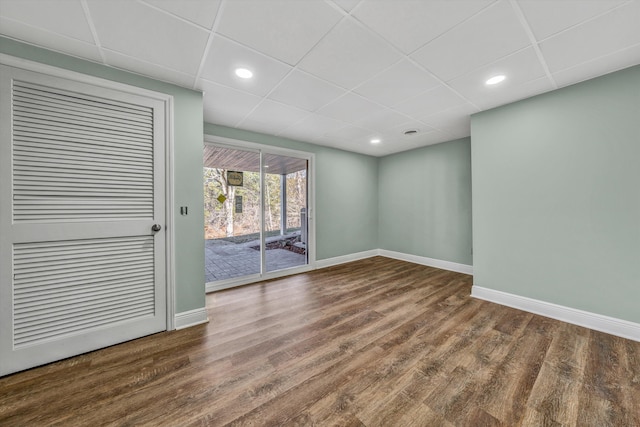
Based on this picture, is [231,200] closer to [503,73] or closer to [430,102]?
[430,102]

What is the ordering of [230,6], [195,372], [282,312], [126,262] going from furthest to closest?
[282,312]
[126,262]
[195,372]
[230,6]

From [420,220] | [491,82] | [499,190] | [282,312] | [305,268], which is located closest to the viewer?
[491,82]

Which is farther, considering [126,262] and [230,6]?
[126,262]

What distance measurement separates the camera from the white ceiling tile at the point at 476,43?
61.6 inches

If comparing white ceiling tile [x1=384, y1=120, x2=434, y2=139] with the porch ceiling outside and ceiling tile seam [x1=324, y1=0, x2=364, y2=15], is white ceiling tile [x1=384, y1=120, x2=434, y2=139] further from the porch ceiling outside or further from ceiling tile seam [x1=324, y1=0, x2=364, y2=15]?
ceiling tile seam [x1=324, y1=0, x2=364, y2=15]

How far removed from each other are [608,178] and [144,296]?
4.70m

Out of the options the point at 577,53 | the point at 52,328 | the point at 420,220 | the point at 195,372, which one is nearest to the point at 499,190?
the point at 577,53

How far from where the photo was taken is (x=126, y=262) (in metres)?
2.17

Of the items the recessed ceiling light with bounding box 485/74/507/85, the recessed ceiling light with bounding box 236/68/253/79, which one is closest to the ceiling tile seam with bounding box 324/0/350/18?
the recessed ceiling light with bounding box 236/68/253/79

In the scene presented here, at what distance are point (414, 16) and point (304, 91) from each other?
4.14 feet

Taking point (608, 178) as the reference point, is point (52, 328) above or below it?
below

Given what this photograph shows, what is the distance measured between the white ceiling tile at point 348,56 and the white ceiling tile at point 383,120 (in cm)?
93

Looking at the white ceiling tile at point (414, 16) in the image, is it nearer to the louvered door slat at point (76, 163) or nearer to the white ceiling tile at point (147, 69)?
the white ceiling tile at point (147, 69)

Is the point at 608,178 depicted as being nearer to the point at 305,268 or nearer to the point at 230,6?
the point at 230,6
